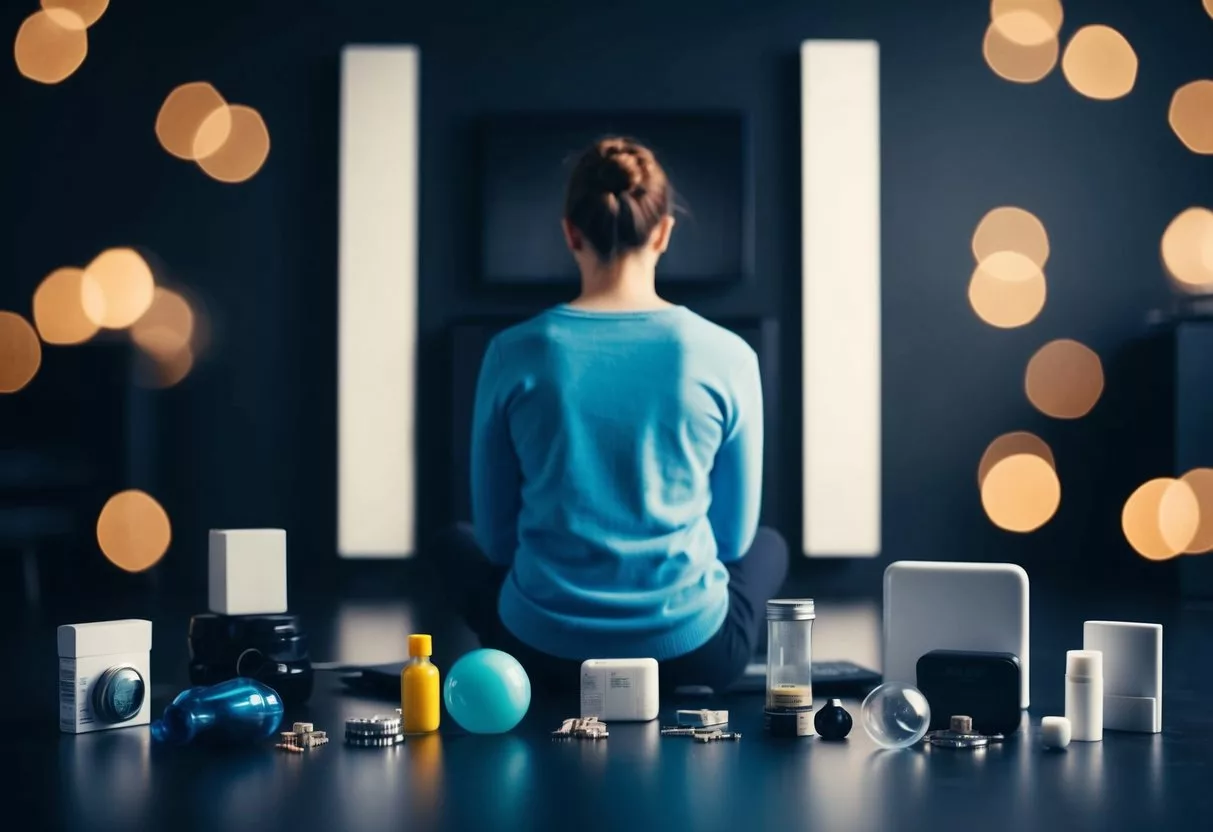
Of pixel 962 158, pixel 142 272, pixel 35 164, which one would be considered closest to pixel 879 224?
pixel 962 158

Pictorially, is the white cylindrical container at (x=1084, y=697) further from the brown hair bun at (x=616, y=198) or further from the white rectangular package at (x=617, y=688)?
the brown hair bun at (x=616, y=198)

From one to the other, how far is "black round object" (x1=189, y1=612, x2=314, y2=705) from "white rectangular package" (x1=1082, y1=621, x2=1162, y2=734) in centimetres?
130

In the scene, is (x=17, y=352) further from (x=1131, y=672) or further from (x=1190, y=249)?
(x=1190, y=249)

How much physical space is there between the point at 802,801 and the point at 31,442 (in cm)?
353

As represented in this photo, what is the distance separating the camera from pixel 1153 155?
4527 mm

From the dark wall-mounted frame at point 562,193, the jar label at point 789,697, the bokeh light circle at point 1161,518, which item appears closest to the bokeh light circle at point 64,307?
the dark wall-mounted frame at point 562,193

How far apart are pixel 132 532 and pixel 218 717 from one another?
268 cm

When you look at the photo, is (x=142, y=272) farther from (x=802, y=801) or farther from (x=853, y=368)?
(x=802, y=801)

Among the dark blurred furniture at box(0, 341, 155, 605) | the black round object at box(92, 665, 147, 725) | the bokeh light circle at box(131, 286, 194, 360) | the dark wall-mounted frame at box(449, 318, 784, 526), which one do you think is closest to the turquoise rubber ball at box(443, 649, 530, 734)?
the black round object at box(92, 665, 147, 725)

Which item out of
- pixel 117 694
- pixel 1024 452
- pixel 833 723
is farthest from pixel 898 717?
pixel 1024 452

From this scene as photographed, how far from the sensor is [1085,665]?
1.97 m

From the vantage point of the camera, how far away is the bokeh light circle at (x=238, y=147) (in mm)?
4562

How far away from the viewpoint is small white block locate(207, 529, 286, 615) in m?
2.21

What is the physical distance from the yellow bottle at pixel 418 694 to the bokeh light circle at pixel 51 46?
332 cm
